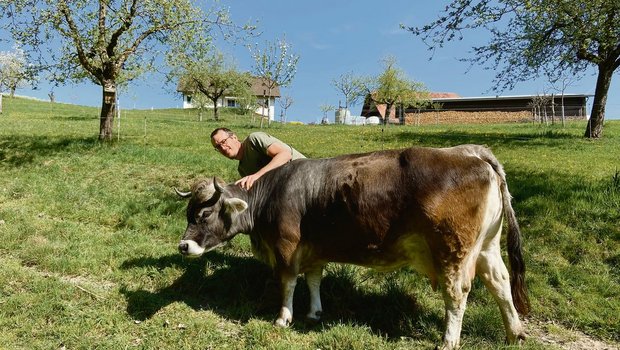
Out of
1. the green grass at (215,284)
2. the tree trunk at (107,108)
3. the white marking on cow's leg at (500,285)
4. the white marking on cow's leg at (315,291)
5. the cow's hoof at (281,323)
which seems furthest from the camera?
the tree trunk at (107,108)

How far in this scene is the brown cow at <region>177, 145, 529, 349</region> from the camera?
449cm

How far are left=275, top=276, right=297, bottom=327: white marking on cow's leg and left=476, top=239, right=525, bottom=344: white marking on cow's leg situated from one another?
2.09m

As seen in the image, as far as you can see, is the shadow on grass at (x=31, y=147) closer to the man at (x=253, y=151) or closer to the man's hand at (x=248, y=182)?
the man at (x=253, y=151)

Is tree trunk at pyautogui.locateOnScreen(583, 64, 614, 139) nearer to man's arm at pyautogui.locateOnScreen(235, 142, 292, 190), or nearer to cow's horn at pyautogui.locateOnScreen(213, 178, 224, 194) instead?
man's arm at pyautogui.locateOnScreen(235, 142, 292, 190)

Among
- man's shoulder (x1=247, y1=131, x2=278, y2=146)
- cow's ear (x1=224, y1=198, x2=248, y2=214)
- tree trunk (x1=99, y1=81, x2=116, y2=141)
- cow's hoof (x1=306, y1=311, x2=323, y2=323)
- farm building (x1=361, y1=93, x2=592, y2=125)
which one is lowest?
cow's hoof (x1=306, y1=311, x2=323, y2=323)

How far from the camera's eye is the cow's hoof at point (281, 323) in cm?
523

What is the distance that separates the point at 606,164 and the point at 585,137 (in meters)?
9.11

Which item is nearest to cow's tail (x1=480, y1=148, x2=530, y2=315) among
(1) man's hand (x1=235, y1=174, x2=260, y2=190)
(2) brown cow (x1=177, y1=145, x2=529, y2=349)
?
(2) brown cow (x1=177, y1=145, x2=529, y2=349)

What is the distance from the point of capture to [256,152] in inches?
251

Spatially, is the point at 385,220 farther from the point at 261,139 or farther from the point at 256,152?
the point at 256,152

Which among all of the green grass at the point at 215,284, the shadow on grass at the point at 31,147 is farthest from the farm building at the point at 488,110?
the green grass at the point at 215,284

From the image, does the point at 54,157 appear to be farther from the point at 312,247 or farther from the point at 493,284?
the point at 493,284

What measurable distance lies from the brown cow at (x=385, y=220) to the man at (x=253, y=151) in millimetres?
149

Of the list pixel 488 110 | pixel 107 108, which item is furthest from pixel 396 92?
pixel 107 108
